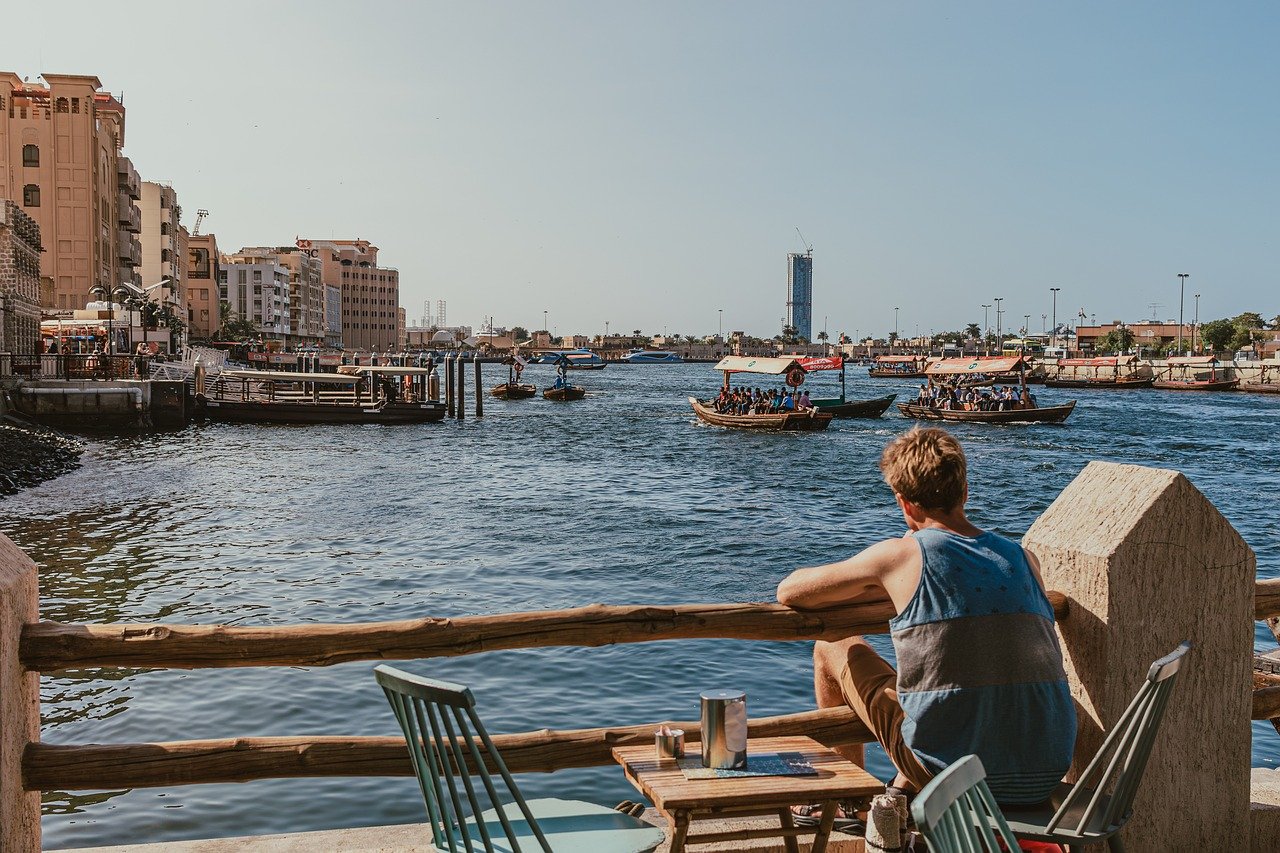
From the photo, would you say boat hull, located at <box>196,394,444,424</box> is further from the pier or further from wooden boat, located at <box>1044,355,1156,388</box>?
wooden boat, located at <box>1044,355,1156,388</box>

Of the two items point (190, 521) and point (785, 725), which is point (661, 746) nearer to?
point (785, 725)

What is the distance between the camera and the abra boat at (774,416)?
193 feet

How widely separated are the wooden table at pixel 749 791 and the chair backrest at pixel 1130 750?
1.88 feet

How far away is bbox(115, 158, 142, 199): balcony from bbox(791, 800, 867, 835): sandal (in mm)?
105371

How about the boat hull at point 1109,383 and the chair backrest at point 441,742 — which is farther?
the boat hull at point 1109,383

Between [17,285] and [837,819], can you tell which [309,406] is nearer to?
[17,285]

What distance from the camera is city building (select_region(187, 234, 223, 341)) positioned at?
6029 inches

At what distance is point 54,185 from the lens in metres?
87.9

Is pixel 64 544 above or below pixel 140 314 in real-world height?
below

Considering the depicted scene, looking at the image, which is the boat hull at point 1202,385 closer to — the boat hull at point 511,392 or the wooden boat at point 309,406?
the boat hull at point 511,392

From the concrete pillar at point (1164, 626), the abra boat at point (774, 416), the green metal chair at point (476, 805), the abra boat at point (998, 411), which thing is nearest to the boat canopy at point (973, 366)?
the abra boat at point (998, 411)

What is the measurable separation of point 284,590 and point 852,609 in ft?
52.4

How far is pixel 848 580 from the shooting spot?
383cm

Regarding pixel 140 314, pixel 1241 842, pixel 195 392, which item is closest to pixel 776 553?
pixel 1241 842
